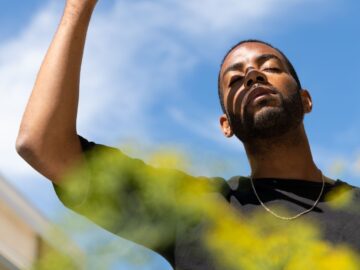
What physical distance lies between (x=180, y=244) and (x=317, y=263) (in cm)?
52

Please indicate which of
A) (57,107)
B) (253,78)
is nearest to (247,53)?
(253,78)

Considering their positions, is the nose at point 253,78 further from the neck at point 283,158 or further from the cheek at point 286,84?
the neck at point 283,158

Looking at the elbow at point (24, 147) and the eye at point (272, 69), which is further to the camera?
the eye at point (272, 69)

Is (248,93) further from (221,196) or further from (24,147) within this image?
(24,147)

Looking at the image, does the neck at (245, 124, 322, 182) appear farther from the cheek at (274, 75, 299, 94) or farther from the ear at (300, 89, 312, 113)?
the ear at (300, 89, 312, 113)

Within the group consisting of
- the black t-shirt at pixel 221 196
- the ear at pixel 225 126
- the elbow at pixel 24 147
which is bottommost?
the ear at pixel 225 126

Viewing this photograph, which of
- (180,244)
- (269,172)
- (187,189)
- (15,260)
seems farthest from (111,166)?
(15,260)

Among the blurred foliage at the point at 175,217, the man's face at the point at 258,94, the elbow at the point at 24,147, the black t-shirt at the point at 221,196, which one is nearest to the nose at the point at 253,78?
the man's face at the point at 258,94

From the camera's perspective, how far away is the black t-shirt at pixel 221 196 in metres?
1.41

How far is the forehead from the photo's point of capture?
7.09ft

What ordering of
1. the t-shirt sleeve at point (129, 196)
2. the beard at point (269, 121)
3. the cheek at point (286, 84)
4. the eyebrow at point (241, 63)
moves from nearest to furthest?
the t-shirt sleeve at point (129, 196) → the beard at point (269, 121) → the cheek at point (286, 84) → the eyebrow at point (241, 63)

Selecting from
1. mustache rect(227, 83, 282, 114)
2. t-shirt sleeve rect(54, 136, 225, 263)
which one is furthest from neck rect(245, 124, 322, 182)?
t-shirt sleeve rect(54, 136, 225, 263)

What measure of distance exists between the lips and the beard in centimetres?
3

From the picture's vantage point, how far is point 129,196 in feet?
4.97
